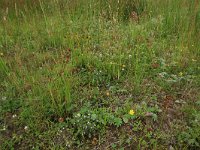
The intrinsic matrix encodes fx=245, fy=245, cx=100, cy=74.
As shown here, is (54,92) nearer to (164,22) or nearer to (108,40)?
(108,40)

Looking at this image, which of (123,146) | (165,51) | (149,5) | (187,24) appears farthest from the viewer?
(149,5)

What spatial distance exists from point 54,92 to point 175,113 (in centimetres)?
129

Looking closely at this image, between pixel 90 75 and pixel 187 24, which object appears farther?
pixel 187 24

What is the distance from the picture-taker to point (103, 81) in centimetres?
297

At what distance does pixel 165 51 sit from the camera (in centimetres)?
348

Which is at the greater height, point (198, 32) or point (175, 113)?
point (198, 32)

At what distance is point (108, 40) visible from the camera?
3.62 m

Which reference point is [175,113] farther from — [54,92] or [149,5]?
[149,5]

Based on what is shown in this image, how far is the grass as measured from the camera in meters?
2.38

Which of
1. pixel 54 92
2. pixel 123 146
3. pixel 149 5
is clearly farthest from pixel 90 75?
pixel 149 5

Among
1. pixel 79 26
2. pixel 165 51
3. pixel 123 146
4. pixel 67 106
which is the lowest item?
pixel 123 146

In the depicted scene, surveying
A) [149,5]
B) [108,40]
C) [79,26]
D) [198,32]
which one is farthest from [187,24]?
[79,26]

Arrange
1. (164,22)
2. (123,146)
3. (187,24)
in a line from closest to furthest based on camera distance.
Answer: (123,146) < (187,24) < (164,22)

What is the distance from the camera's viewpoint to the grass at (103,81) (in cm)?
238
